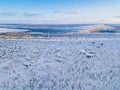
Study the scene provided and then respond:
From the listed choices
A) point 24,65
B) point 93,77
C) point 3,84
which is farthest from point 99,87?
point 24,65

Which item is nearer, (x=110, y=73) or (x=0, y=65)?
(x=110, y=73)

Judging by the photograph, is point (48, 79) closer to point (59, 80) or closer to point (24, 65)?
point (59, 80)

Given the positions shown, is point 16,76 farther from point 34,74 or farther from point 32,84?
point 32,84

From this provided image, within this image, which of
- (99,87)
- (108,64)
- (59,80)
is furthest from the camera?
(108,64)

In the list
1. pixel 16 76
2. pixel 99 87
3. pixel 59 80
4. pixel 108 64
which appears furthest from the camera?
pixel 108 64

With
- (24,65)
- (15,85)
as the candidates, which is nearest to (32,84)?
(15,85)

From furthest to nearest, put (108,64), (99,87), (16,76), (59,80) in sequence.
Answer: (108,64) → (16,76) → (59,80) → (99,87)

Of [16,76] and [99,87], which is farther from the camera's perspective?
[16,76]

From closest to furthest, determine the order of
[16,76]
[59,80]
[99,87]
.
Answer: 1. [99,87]
2. [59,80]
3. [16,76]
